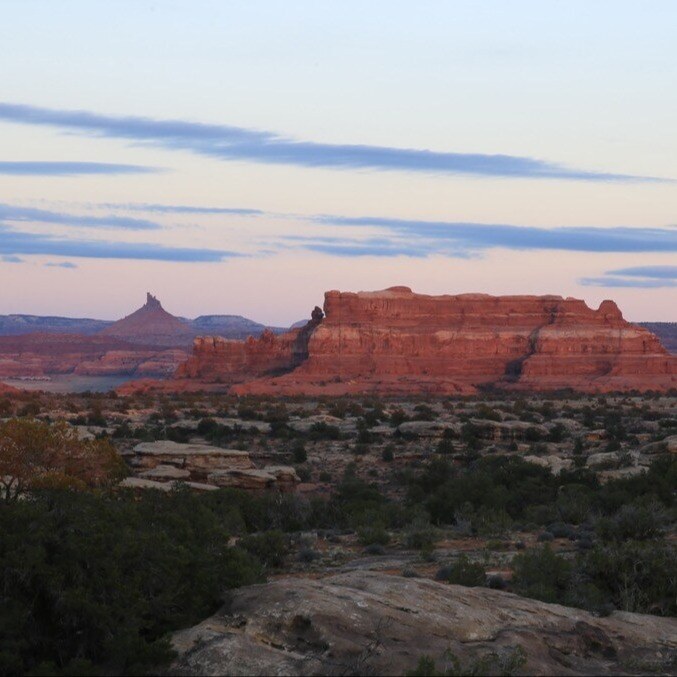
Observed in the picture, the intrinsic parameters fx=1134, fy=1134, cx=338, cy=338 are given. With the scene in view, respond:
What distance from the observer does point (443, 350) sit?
10881cm

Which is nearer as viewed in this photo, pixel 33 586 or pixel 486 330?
pixel 33 586

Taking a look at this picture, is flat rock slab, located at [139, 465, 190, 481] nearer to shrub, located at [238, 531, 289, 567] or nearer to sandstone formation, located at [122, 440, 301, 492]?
sandstone formation, located at [122, 440, 301, 492]

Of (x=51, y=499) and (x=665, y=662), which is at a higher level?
(x=51, y=499)

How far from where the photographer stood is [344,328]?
10944 centimetres

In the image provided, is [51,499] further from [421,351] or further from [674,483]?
[421,351]

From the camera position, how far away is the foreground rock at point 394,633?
28.5ft

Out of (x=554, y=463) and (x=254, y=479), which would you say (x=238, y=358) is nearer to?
(x=554, y=463)

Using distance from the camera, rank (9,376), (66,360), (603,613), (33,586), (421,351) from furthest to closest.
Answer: (66,360) < (9,376) < (421,351) < (603,613) < (33,586)

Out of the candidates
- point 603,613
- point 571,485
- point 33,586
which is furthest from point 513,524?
point 33,586

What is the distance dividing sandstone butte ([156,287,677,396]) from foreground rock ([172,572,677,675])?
279ft

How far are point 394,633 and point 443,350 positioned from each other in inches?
3939

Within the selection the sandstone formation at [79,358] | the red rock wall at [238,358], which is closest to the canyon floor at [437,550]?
the red rock wall at [238,358]

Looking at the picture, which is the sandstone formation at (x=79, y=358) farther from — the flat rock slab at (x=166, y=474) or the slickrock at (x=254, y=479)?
the flat rock slab at (x=166, y=474)

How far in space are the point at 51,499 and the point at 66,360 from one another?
179 m
